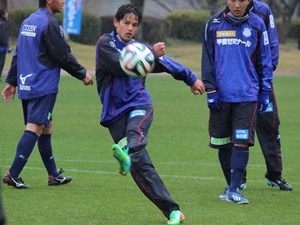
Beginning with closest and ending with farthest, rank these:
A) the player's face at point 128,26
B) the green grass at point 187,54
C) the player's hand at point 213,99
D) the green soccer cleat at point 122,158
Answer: the green soccer cleat at point 122,158
the player's face at point 128,26
the player's hand at point 213,99
the green grass at point 187,54

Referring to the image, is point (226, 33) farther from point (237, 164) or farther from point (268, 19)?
point (237, 164)

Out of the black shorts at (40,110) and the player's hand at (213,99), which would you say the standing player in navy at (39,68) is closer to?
the black shorts at (40,110)

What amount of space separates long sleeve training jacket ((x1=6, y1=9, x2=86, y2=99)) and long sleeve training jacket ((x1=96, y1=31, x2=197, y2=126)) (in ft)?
5.45

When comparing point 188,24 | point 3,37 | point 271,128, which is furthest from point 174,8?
point 271,128

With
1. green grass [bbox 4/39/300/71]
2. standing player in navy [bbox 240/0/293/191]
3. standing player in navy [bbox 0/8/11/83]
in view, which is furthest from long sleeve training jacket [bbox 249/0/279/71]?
green grass [bbox 4/39/300/71]

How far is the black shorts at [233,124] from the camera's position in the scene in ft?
25.4

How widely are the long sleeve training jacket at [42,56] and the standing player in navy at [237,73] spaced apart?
1450mm

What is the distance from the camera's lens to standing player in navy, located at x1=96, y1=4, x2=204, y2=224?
21.5ft

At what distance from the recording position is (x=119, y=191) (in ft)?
27.4

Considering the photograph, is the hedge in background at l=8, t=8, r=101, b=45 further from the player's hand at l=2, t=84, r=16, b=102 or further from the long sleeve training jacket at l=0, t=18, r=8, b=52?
the player's hand at l=2, t=84, r=16, b=102

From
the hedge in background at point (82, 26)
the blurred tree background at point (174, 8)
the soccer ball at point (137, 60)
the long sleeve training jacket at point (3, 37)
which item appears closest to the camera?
the soccer ball at point (137, 60)

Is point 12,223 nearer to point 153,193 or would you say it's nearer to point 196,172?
point 153,193

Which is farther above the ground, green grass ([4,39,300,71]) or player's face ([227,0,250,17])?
player's face ([227,0,250,17])

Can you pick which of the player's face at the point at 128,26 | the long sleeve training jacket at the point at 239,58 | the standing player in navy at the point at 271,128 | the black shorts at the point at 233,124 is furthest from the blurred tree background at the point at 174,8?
the player's face at the point at 128,26
